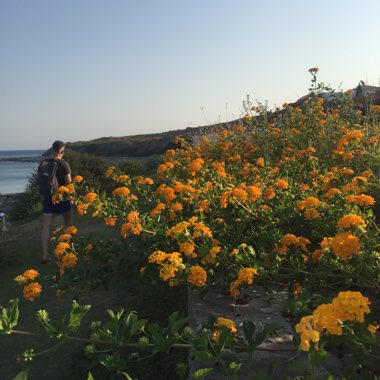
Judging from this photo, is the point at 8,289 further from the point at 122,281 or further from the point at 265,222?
the point at 265,222

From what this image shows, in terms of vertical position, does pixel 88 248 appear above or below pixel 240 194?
below

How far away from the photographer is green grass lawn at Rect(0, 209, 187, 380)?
102 inches

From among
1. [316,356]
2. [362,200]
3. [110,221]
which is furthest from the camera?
[110,221]

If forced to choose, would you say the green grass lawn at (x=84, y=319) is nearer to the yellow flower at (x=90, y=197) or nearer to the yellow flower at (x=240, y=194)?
the yellow flower at (x=90, y=197)

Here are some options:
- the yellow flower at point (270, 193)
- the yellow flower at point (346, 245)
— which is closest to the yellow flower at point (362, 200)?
the yellow flower at point (346, 245)

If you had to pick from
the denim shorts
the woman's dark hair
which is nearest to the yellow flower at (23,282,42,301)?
the denim shorts

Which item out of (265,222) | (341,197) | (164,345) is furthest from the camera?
(265,222)

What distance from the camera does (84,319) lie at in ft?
10.8

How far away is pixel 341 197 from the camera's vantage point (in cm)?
251

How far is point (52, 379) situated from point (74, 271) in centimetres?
74

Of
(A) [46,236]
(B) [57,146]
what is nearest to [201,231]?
(A) [46,236]

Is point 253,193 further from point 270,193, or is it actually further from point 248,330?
point 248,330

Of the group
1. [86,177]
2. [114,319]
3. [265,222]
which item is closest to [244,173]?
[265,222]

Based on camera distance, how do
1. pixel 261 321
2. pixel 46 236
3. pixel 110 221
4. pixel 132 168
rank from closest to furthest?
pixel 261 321 → pixel 110 221 → pixel 46 236 → pixel 132 168
